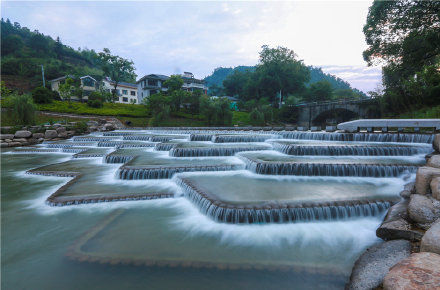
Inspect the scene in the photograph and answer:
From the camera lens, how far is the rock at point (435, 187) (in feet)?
15.3

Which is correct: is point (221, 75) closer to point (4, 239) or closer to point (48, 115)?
point (48, 115)

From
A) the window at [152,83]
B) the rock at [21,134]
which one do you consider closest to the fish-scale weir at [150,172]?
the rock at [21,134]

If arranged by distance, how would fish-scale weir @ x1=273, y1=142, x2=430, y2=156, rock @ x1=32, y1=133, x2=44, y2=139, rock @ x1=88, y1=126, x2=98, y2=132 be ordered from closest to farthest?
fish-scale weir @ x1=273, y1=142, x2=430, y2=156
rock @ x1=32, y1=133, x2=44, y2=139
rock @ x1=88, y1=126, x2=98, y2=132

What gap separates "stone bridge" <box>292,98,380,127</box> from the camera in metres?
32.5

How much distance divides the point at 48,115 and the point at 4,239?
1322 inches

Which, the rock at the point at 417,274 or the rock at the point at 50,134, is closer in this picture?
the rock at the point at 417,274

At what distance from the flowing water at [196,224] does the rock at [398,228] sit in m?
0.31

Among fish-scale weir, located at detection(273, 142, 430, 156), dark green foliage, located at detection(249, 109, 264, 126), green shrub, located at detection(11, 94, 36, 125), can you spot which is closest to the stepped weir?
fish-scale weir, located at detection(273, 142, 430, 156)

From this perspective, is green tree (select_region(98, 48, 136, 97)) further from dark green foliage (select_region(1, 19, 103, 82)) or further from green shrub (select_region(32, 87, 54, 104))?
green shrub (select_region(32, 87, 54, 104))

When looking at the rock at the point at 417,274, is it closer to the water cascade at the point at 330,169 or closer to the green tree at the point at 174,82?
the water cascade at the point at 330,169

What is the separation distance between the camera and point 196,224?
530 cm

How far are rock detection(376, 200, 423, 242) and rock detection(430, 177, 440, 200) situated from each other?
0.59 metres

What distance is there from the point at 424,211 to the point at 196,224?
15.4 feet

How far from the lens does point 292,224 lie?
203 inches
